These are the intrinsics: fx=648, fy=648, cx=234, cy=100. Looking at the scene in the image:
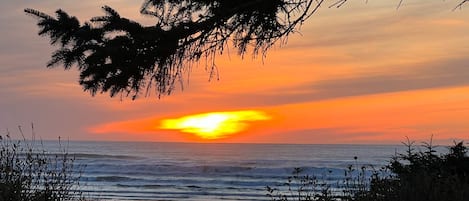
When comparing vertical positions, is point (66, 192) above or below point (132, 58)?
below

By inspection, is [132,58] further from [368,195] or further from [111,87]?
[368,195]

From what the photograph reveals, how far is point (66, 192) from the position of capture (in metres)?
9.30

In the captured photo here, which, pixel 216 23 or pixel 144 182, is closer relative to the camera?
pixel 216 23

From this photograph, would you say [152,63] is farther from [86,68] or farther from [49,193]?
[49,193]

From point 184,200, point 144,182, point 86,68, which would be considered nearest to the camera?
point 86,68

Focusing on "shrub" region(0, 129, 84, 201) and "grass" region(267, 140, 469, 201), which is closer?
"grass" region(267, 140, 469, 201)

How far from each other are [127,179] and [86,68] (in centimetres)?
2393

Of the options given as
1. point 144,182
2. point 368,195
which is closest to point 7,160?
point 368,195

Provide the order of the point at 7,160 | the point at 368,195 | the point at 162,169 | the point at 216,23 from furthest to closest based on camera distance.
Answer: the point at 162,169
the point at 7,160
the point at 368,195
the point at 216,23

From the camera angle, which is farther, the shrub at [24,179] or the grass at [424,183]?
the shrub at [24,179]

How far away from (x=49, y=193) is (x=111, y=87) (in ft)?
10.5

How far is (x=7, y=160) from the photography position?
886 cm

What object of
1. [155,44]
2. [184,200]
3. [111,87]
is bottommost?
[184,200]

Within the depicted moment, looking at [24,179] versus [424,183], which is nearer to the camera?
[424,183]
